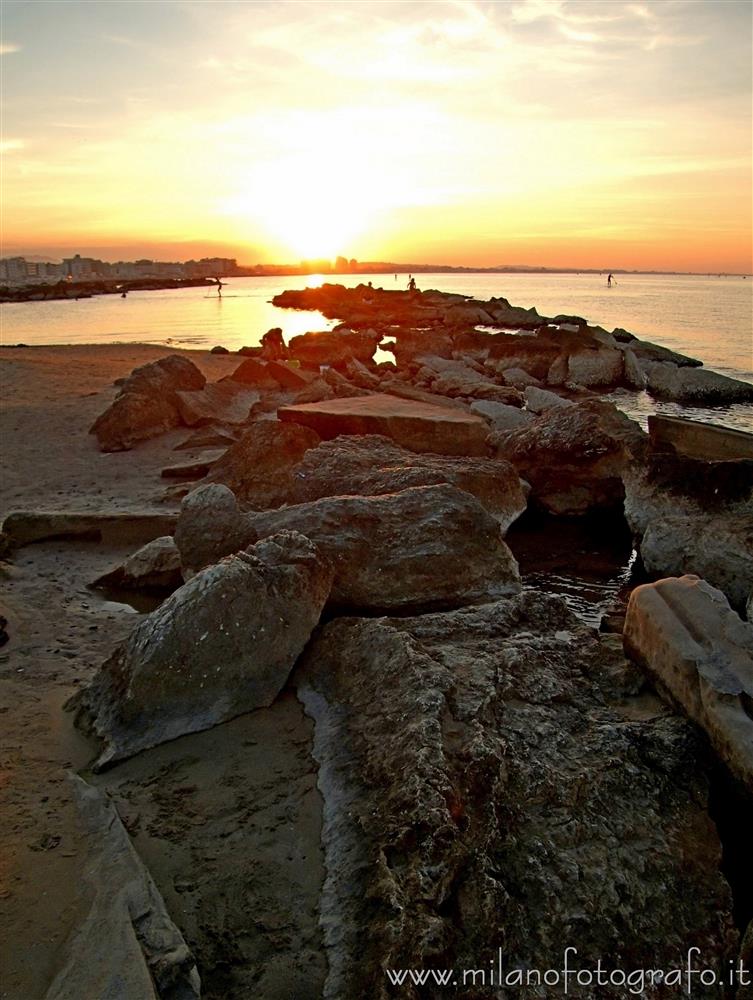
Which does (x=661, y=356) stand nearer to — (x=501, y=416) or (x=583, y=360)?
(x=583, y=360)

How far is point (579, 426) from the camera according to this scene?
765 cm

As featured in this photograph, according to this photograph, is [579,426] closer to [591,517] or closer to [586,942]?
[591,517]

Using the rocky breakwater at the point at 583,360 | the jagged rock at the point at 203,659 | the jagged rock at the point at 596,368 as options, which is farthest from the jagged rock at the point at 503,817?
the jagged rock at the point at 596,368

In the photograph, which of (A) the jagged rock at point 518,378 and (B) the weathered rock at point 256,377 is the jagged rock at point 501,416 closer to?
(B) the weathered rock at point 256,377

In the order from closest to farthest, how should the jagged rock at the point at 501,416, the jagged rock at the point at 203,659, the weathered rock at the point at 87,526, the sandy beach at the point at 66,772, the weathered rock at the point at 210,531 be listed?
1. the sandy beach at the point at 66,772
2. the jagged rock at the point at 203,659
3. the weathered rock at the point at 210,531
4. the weathered rock at the point at 87,526
5. the jagged rock at the point at 501,416

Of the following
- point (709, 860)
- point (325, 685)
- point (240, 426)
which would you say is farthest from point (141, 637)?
point (240, 426)

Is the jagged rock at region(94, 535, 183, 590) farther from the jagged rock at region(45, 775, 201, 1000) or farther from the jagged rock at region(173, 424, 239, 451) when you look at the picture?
the jagged rock at region(173, 424, 239, 451)

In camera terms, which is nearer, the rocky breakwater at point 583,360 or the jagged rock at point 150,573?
the jagged rock at point 150,573

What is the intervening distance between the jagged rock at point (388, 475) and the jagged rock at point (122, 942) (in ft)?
11.7

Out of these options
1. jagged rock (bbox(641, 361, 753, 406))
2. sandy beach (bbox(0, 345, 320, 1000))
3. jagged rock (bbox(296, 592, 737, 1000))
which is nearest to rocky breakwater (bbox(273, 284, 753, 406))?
jagged rock (bbox(641, 361, 753, 406))

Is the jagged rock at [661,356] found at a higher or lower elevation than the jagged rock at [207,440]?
higher

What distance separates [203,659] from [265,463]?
3.76 m

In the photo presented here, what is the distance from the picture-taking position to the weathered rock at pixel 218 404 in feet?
37.6

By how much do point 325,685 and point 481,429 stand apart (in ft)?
17.7
